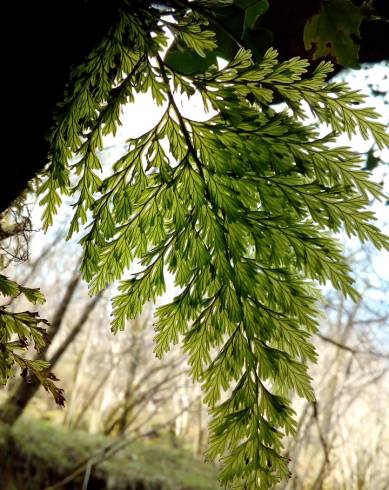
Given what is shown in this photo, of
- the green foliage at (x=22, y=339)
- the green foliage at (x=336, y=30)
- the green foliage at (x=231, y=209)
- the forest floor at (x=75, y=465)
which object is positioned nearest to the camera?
the green foliage at (x=231, y=209)

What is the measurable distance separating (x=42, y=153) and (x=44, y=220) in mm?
239

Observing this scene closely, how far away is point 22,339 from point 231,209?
82 centimetres

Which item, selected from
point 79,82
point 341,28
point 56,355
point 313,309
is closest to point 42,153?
point 79,82

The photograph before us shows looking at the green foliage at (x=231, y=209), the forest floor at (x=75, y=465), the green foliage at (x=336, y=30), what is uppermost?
the green foliage at (x=336, y=30)

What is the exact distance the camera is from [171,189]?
1.21 metres

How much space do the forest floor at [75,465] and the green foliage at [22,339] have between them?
8.78 meters

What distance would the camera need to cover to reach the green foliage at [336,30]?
1.42m

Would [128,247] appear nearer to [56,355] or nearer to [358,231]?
[358,231]

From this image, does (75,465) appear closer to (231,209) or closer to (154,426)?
(154,426)

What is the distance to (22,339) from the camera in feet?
4.37

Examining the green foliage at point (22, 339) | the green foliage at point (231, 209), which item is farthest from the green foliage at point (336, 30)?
the green foliage at point (22, 339)

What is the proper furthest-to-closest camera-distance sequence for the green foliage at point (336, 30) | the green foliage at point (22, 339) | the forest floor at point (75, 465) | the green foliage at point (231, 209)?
the forest floor at point (75, 465), the green foliage at point (336, 30), the green foliage at point (22, 339), the green foliage at point (231, 209)

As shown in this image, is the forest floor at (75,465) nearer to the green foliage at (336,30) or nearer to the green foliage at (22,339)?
the green foliage at (22,339)

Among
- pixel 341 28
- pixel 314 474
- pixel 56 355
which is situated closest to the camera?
pixel 341 28
